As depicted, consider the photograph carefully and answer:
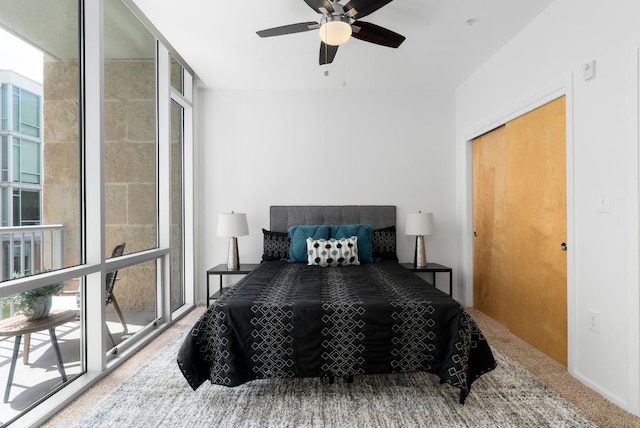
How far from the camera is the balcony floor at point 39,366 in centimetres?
183

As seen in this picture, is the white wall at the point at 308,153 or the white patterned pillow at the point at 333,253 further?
the white wall at the point at 308,153

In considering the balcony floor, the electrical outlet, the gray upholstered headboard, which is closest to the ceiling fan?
the gray upholstered headboard

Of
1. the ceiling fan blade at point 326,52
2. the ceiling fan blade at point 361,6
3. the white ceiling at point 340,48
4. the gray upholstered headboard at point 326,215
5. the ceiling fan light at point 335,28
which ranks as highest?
the white ceiling at point 340,48

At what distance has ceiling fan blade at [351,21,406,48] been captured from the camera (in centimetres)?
231

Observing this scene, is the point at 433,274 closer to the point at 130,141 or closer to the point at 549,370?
the point at 549,370

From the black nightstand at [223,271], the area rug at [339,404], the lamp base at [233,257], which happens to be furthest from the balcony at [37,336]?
the lamp base at [233,257]

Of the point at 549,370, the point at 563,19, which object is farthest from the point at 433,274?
the point at 563,19

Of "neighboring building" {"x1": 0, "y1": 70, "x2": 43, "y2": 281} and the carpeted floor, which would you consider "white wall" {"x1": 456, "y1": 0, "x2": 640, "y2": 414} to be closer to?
the carpeted floor

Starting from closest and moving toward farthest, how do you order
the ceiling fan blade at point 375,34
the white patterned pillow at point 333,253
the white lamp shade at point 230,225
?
the ceiling fan blade at point 375,34
the white patterned pillow at point 333,253
the white lamp shade at point 230,225

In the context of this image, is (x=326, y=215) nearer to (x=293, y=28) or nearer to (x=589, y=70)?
(x=293, y=28)

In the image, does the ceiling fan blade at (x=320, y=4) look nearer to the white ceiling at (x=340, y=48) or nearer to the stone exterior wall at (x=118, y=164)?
the white ceiling at (x=340, y=48)

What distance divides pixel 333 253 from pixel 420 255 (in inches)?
43.5

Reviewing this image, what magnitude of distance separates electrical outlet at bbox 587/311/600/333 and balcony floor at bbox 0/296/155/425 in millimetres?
3372

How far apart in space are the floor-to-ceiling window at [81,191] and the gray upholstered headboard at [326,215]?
1.26 metres
